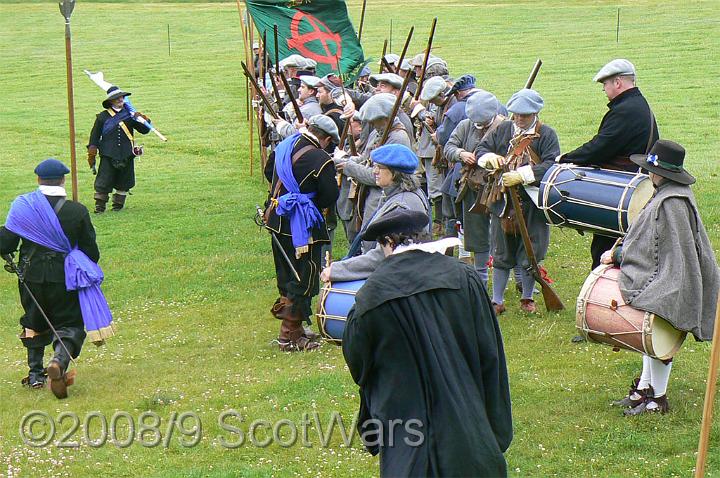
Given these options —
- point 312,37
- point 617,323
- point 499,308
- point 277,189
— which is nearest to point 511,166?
point 499,308

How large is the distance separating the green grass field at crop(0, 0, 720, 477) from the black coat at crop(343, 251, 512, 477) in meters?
2.18

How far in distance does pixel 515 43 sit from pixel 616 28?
4024mm

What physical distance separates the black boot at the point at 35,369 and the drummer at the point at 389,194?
3566 mm

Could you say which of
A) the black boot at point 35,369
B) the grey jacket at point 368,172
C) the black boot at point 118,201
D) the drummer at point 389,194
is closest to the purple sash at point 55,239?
the black boot at point 35,369

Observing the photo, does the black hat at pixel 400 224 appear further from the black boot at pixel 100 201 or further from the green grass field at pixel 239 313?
the black boot at pixel 100 201

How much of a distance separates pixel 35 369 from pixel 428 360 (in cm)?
578

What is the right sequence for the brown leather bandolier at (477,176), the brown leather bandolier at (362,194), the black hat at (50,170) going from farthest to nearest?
1. the brown leather bandolier at (477,176)
2. the brown leather bandolier at (362,194)
3. the black hat at (50,170)

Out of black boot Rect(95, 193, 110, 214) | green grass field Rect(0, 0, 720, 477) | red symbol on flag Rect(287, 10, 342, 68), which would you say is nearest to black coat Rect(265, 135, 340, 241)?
green grass field Rect(0, 0, 720, 477)

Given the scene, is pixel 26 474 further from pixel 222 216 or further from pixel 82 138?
pixel 82 138

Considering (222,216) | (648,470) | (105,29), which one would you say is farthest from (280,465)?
(105,29)

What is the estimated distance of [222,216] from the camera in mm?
17578

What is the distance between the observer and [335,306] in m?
7.54

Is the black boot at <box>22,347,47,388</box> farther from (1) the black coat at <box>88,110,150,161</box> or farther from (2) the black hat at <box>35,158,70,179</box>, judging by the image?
(1) the black coat at <box>88,110,150,161</box>

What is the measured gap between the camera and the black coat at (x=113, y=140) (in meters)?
18.1
